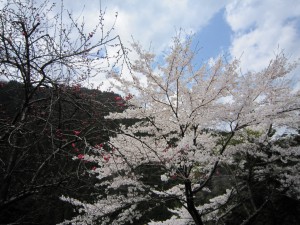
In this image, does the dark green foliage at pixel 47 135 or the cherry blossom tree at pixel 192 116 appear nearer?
the dark green foliage at pixel 47 135

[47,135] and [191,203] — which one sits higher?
[47,135]

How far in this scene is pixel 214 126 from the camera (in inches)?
208

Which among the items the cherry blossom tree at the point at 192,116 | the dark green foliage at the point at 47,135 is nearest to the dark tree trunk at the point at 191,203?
the cherry blossom tree at the point at 192,116

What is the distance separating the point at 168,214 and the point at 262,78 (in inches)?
523

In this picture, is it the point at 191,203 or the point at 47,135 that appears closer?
the point at 47,135

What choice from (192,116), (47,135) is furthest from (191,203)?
(47,135)

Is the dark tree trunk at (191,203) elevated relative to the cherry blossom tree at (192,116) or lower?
lower

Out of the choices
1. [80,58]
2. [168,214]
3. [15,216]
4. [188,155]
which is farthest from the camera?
[168,214]

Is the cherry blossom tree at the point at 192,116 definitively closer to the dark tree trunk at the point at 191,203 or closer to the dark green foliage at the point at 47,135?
the dark tree trunk at the point at 191,203

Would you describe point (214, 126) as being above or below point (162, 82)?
below

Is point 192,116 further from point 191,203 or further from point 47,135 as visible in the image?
point 47,135

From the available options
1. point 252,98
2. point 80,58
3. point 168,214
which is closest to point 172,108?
point 252,98

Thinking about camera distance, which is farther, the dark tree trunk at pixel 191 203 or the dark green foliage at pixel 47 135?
the dark tree trunk at pixel 191 203

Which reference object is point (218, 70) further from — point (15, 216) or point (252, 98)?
point (15, 216)
